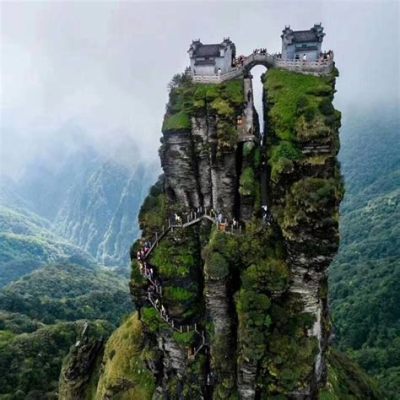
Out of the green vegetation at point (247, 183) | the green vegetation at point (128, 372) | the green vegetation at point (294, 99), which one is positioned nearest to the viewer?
the green vegetation at point (294, 99)

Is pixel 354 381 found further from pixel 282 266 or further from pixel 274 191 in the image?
pixel 274 191

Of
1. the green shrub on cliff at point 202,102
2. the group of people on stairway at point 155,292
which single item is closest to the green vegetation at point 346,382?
the group of people on stairway at point 155,292

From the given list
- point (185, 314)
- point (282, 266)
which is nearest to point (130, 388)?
point (185, 314)

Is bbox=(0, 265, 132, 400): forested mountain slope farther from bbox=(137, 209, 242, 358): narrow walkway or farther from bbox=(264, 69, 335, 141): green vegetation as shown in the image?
bbox=(264, 69, 335, 141): green vegetation

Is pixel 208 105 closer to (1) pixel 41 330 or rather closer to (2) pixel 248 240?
(2) pixel 248 240

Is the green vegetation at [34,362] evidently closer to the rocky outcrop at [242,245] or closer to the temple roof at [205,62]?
the rocky outcrop at [242,245]

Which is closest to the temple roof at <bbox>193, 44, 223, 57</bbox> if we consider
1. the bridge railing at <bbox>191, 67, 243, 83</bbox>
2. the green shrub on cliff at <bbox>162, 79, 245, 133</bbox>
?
Answer: the bridge railing at <bbox>191, 67, 243, 83</bbox>
